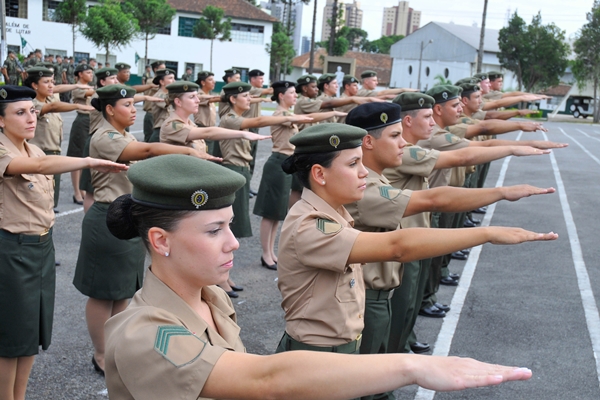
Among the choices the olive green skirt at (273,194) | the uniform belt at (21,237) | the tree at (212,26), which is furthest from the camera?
the tree at (212,26)

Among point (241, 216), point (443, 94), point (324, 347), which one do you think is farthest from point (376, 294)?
point (241, 216)

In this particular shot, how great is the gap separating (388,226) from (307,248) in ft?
2.70

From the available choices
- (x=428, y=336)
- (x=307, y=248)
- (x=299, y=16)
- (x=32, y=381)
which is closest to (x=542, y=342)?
(x=428, y=336)

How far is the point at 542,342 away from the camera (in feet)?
19.0

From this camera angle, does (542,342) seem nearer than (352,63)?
Yes

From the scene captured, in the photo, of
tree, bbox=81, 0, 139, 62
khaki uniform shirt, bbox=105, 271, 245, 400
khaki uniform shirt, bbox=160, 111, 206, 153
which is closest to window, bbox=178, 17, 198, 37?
tree, bbox=81, 0, 139, 62

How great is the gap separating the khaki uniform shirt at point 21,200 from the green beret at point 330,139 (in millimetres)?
1890

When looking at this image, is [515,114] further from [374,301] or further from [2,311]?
[2,311]


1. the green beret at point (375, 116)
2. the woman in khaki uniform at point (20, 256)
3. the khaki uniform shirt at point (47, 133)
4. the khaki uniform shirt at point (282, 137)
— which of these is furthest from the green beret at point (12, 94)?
the khaki uniform shirt at point (47, 133)

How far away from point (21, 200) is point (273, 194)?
13.9 feet

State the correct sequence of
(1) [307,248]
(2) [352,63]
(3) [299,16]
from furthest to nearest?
(3) [299,16]
(2) [352,63]
(1) [307,248]

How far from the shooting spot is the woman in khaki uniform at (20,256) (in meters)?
4.04

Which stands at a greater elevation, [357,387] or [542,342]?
[357,387]

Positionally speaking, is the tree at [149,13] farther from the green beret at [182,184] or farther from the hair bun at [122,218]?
the green beret at [182,184]
